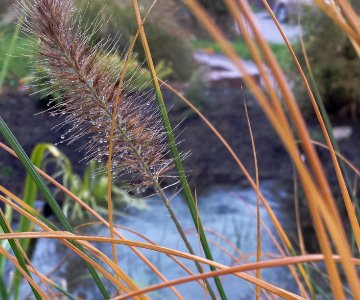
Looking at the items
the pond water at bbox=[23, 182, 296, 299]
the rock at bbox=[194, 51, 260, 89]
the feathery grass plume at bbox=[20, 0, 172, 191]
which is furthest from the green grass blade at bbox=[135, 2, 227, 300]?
the rock at bbox=[194, 51, 260, 89]

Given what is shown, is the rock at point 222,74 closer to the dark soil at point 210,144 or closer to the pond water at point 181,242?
the dark soil at point 210,144

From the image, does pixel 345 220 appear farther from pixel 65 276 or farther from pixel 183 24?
pixel 183 24

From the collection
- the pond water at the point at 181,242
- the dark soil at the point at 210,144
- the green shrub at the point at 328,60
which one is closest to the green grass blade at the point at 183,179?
the pond water at the point at 181,242

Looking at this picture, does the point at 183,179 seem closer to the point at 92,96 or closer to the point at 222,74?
the point at 92,96

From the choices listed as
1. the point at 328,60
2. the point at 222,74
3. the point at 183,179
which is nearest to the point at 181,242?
the point at 183,179

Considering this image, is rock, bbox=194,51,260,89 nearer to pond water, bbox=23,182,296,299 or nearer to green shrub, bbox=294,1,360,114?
green shrub, bbox=294,1,360,114

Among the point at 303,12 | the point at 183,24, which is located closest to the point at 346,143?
the point at 303,12
